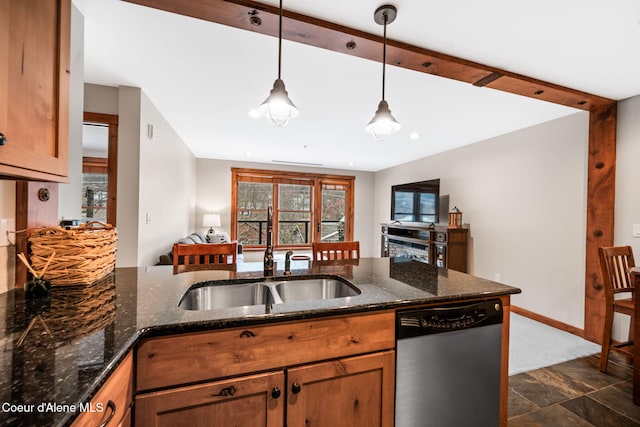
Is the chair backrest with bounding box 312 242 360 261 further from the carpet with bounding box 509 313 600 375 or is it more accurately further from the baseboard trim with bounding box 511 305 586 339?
the baseboard trim with bounding box 511 305 586 339

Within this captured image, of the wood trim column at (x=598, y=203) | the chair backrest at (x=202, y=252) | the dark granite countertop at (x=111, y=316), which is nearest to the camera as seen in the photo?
the dark granite countertop at (x=111, y=316)

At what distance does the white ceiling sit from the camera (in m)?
1.56

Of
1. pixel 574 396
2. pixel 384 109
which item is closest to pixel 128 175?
pixel 384 109

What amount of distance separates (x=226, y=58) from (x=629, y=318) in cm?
423

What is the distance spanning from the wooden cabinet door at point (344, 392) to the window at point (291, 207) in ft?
17.9

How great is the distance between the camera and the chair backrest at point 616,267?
7.30ft

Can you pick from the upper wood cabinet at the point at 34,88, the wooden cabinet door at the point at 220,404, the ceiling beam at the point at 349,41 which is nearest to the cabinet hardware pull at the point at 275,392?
the wooden cabinet door at the point at 220,404

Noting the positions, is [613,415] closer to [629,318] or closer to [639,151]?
[629,318]

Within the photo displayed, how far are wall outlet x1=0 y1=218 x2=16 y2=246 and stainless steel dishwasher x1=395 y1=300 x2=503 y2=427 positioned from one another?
1634mm

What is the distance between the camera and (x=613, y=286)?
2.27m

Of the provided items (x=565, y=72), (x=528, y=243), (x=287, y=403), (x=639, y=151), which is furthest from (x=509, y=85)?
(x=287, y=403)

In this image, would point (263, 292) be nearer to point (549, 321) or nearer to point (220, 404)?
point (220, 404)

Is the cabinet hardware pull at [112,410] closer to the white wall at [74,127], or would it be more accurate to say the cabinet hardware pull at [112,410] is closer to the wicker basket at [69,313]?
the wicker basket at [69,313]

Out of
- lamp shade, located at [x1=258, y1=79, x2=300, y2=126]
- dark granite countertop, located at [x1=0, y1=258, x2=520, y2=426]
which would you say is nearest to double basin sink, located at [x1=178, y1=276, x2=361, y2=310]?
dark granite countertop, located at [x1=0, y1=258, x2=520, y2=426]
